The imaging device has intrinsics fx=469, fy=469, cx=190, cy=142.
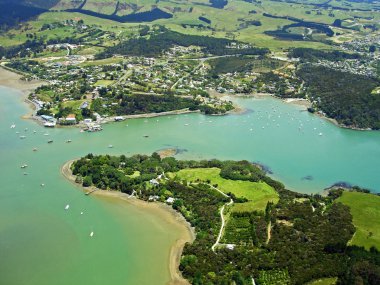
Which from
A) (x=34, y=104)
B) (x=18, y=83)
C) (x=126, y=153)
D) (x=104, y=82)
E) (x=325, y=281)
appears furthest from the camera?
(x=18, y=83)

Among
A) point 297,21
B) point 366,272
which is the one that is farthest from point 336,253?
point 297,21

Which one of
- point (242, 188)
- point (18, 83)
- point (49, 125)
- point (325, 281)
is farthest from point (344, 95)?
point (18, 83)

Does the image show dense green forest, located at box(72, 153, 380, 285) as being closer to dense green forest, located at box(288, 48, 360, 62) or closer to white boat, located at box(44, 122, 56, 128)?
white boat, located at box(44, 122, 56, 128)

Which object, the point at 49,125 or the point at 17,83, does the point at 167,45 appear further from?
the point at 49,125

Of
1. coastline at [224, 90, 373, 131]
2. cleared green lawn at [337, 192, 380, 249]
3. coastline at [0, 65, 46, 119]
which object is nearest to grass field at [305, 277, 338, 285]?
cleared green lawn at [337, 192, 380, 249]

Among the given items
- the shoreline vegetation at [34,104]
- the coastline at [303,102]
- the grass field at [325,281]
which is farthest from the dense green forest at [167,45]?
the grass field at [325,281]
